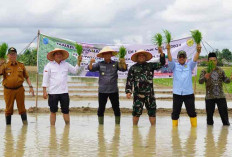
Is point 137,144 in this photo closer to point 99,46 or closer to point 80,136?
point 80,136

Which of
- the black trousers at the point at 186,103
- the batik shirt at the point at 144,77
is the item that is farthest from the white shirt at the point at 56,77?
the black trousers at the point at 186,103

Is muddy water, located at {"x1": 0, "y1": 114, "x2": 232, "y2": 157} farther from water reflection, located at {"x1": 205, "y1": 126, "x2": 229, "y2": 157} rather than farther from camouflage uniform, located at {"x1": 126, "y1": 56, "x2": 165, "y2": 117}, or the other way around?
camouflage uniform, located at {"x1": 126, "y1": 56, "x2": 165, "y2": 117}

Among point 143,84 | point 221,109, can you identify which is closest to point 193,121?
point 221,109

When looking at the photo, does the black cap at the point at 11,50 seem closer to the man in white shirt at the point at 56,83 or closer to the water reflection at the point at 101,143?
the man in white shirt at the point at 56,83

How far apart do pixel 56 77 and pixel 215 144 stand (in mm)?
3287

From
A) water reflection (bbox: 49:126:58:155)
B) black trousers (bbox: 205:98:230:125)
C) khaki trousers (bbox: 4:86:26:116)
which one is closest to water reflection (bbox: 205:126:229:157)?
black trousers (bbox: 205:98:230:125)

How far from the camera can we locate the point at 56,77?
8.73m

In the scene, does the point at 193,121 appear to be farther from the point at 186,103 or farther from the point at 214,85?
the point at 214,85

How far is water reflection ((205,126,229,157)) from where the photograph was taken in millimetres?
6042

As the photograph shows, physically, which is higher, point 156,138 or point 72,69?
point 72,69

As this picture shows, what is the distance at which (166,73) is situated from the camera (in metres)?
12.4

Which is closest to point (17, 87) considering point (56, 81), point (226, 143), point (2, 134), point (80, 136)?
point (56, 81)

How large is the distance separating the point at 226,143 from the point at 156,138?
105 cm

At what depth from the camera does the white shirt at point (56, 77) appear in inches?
342
